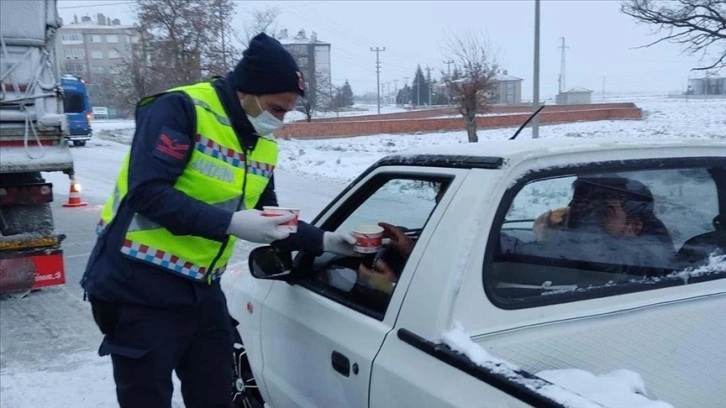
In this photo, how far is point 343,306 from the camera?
2512mm

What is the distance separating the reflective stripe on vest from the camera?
7.73 feet

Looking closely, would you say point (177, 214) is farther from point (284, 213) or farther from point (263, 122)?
point (263, 122)

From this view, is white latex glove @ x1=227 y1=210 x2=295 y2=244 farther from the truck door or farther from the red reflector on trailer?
the red reflector on trailer

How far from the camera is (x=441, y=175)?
232cm

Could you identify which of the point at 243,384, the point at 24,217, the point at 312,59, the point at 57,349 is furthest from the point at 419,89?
the point at 243,384

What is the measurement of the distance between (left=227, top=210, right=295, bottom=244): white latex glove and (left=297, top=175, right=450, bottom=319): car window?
43 cm

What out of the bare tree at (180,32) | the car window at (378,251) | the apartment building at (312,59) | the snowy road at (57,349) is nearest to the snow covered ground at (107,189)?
the snowy road at (57,349)

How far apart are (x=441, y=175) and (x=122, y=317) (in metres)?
1.22

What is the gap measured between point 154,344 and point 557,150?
1567 millimetres

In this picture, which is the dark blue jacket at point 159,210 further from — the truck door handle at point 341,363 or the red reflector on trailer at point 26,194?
the red reflector on trailer at point 26,194

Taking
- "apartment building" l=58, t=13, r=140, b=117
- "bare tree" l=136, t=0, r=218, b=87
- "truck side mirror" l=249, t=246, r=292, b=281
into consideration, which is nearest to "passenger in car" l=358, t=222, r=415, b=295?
"truck side mirror" l=249, t=246, r=292, b=281

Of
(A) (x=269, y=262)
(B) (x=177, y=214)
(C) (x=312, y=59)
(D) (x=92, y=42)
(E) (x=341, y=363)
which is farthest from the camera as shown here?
(D) (x=92, y=42)

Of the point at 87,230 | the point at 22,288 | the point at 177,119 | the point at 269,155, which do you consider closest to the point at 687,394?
the point at 269,155

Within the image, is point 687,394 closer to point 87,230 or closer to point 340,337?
point 340,337
